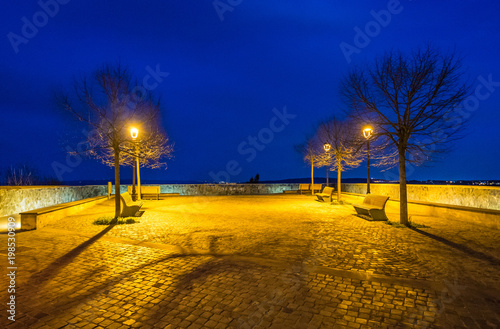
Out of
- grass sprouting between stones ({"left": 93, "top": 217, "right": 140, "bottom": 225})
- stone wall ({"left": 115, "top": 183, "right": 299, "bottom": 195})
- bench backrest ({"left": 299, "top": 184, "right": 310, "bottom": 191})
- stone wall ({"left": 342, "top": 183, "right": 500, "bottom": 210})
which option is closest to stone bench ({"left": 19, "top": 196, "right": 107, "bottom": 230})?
grass sprouting between stones ({"left": 93, "top": 217, "right": 140, "bottom": 225})

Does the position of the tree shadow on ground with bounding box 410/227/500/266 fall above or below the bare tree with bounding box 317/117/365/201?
below

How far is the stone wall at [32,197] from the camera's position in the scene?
36.7 feet

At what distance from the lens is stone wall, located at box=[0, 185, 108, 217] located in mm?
11173

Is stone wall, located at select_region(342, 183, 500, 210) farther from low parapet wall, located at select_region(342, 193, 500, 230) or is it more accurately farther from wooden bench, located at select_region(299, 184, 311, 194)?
wooden bench, located at select_region(299, 184, 311, 194)

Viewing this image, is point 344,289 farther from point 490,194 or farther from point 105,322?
point 490,194

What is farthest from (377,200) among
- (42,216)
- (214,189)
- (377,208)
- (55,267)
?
(214,189)

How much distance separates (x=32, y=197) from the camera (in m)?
12.7

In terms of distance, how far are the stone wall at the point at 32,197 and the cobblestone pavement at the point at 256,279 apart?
15.2 feet

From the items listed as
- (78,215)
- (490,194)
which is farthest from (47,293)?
(490,194)

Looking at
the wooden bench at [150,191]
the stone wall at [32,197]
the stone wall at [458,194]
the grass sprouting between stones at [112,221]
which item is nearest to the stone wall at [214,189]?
the wooden bench at [150,191]

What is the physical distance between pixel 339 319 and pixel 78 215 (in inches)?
454

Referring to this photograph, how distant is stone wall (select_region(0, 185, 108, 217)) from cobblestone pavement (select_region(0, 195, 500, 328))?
4.64 metres

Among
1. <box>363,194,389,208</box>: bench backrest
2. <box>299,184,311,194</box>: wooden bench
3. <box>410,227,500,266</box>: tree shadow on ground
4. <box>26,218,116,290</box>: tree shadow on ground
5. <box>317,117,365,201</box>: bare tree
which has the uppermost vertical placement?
<box>317,117,365,201</box>: bare tree

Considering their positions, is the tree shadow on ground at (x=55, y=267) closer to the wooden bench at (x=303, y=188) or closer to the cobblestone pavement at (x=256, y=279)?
the cobblestone pavement at (x=256, y=279)
